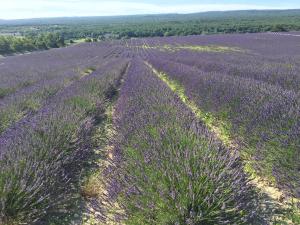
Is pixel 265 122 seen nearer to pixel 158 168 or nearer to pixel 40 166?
pixel 158 168

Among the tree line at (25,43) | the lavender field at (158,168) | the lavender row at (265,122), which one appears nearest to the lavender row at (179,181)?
the lavender field at (158,168)

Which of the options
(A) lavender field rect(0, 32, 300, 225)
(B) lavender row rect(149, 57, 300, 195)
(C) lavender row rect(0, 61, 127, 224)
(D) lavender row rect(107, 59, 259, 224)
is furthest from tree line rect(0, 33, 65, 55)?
(D) lavender row rect(107, 59, 259, 224)

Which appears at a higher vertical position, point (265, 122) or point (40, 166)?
point (265, 122)

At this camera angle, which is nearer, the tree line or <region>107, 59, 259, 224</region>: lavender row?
<region>107, 59, 259, 224</region>: lavender row

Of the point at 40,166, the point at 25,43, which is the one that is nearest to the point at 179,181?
the point at 40,166

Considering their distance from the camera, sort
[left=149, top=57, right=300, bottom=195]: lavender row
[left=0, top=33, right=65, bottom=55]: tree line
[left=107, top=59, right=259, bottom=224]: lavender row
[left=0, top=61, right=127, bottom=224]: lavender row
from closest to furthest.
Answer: [left=107, top=59, right=259, bottom=224]: lavender row → [left=0, top=61, right=127, bottom=224]: lavender row → [left=149, top=57, right=300, bottom=195]: lavender row → [left=0, top=33, right=65, bottom=55]: tree line

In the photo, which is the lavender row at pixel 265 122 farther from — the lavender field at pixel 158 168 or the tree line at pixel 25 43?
the tree line at pixel 25 43

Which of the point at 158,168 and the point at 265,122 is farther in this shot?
the point at 265,122

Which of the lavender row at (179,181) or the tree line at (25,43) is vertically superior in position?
the lavender row at (179,181)

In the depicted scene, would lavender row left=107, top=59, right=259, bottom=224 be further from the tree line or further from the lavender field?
the tree line

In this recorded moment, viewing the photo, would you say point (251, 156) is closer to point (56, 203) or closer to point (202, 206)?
point (202, 206)

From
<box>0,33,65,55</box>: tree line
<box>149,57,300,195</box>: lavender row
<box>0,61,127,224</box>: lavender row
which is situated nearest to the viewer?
<box>0,61,127,224</box>: lavender row
